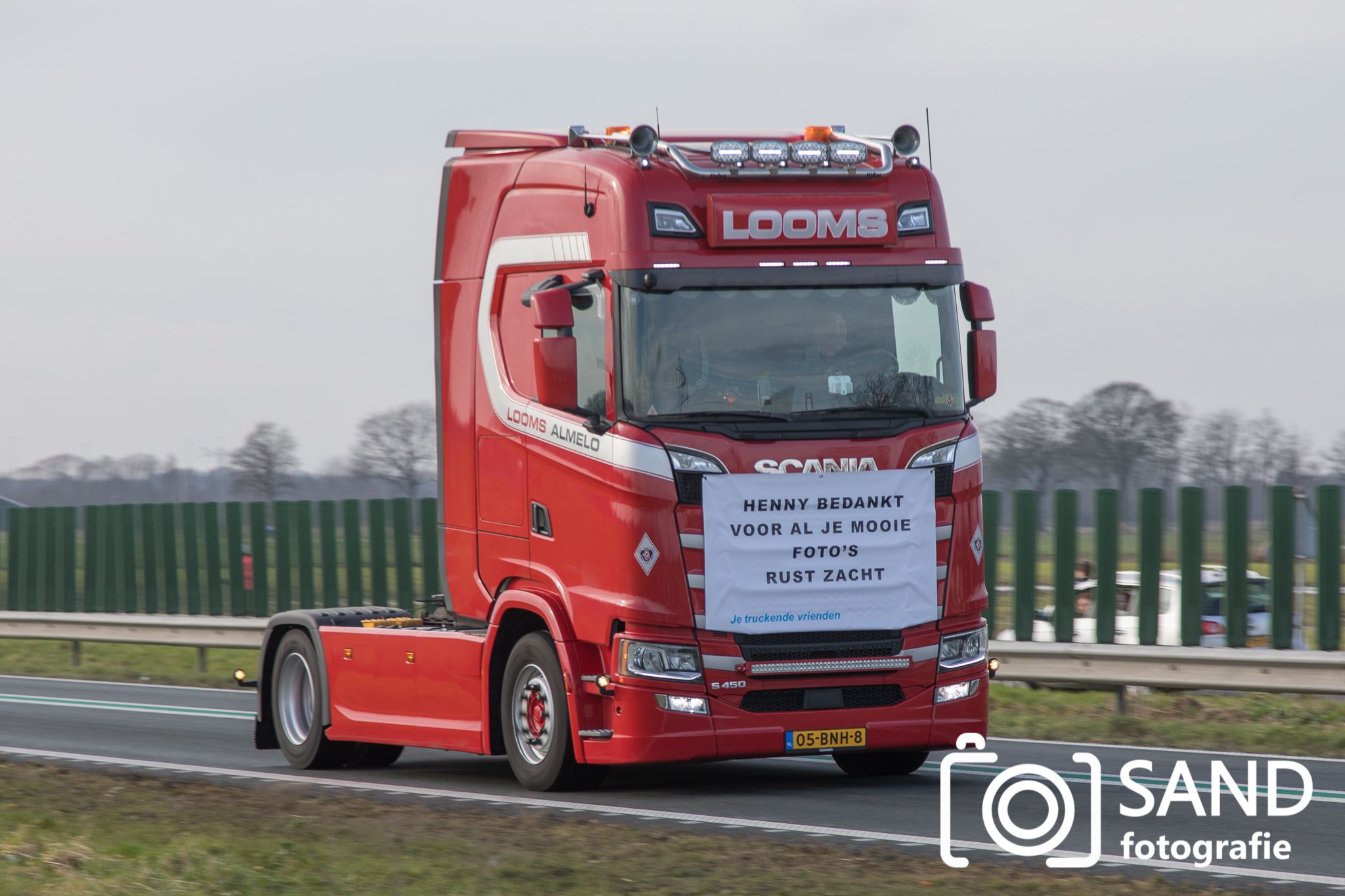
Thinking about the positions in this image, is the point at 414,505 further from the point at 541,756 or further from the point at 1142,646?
the point at 541,756

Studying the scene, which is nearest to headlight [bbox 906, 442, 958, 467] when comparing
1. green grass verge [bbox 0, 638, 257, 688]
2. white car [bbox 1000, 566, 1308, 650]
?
white car [bbox 1000, 566, 1308, 650]

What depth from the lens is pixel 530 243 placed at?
11531 millimetres

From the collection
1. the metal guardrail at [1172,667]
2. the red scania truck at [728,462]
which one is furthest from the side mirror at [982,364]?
the metal guardrail at [1172,667]

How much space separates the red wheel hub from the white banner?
116cm

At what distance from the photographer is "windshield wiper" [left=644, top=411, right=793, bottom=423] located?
34.4 ft

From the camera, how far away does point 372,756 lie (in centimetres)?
1347

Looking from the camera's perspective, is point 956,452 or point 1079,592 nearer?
point 956,452

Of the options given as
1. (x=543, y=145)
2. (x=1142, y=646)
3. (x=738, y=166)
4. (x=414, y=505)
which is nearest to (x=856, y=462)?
(x=738, y=166)

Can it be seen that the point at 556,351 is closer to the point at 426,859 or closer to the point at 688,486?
the point at 688,486

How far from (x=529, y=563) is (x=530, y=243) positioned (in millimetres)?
1852

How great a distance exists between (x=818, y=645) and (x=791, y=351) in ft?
5.21

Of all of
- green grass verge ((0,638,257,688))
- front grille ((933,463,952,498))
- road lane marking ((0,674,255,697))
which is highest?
front grille ((933,463,952,498))

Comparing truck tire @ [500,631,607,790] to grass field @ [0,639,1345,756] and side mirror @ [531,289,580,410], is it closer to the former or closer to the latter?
side mirror @ [531,289,580,410]

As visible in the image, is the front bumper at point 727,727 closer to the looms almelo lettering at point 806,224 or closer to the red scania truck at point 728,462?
the red scania truck at point 728,462
